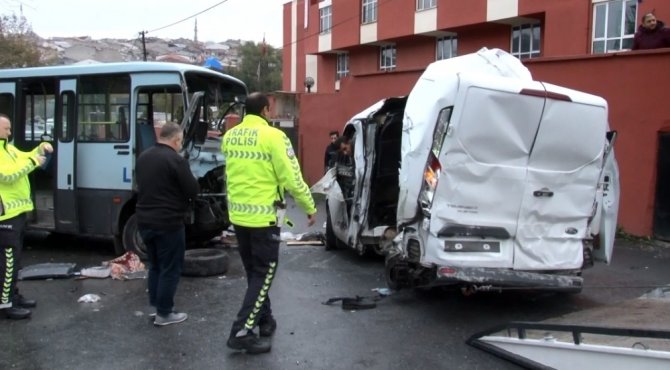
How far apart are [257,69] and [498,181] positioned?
175ft

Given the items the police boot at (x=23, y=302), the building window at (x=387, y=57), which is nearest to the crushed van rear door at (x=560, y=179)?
the police boot at (x=23, y=302)

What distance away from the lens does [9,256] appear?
551cm

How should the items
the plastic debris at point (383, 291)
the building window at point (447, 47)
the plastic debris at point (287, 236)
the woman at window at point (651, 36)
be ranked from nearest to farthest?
the plastic debris at point (383, 291) → the plastic debris at point (287, 236) → the woman at window at point (651, 36) → the building window at point (447, 47)

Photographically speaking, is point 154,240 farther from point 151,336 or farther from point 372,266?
point 372,266

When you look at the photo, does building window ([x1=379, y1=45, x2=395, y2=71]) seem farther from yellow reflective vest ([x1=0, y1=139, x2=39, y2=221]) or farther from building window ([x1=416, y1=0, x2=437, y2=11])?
yellow reflective vest ([x1=0, y1=139, x2=39, y2=221])

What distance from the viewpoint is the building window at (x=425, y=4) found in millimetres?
24388

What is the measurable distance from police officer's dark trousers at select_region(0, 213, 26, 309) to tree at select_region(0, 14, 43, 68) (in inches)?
923

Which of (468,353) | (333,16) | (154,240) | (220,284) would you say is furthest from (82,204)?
(333,16)

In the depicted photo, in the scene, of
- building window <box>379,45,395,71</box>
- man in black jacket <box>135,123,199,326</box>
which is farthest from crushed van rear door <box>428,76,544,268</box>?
building window <box>379,45,395,71</box>

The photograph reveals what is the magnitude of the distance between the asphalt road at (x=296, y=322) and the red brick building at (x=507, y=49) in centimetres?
233

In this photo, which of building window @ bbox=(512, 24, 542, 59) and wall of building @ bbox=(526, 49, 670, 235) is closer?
wall of building @ bbox=(526, 49, 670, 235)

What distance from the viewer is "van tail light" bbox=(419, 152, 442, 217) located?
5191 millimetres

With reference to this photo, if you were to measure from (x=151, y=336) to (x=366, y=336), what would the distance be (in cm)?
178

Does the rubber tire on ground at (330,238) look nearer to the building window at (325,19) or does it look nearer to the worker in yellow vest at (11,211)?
the worker in yellow vest at (11,211)
